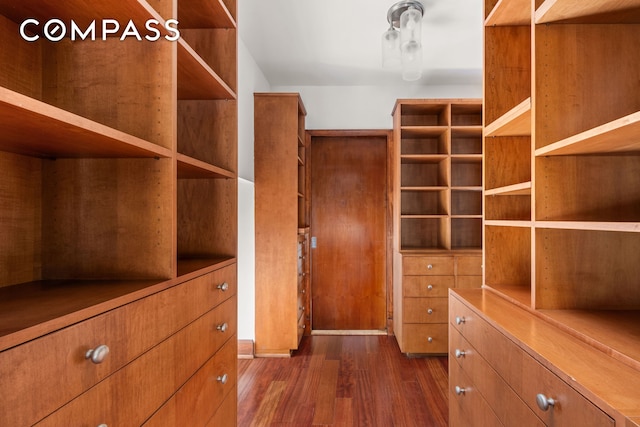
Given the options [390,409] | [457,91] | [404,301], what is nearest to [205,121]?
[390,409]

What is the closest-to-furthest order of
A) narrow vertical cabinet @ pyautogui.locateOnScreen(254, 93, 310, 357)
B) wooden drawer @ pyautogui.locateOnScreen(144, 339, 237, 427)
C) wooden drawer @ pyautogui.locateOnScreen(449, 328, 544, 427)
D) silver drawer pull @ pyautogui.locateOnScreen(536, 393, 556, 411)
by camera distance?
1. silver drawer pull @ pyautogui.locateOnScreen(536, 393, 556, 411)
2. wooden drawer @ pyautogui.locateOnScreen(449, 328, 544, 427)
3. wooden drawer @ pyautogui.locateOnScreen(144, 339, 237, 427)
4. narrow vertical cabinet @ pyautogui.locateOnScreen(254, 93, 310, 357)

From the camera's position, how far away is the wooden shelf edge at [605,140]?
86cm

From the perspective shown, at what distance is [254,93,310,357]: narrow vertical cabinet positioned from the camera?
10.1 ft

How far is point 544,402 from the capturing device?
2.73ft

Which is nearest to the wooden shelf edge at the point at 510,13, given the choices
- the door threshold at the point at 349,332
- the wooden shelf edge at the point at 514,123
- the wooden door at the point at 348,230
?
the wooden shelf edge at the point at 514,123

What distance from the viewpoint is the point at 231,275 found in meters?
1.63

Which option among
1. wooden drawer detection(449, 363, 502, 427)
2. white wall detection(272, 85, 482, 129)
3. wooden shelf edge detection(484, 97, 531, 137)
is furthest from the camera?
white wall detection(272, 85, 482, 129)

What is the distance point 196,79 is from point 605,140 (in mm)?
1414

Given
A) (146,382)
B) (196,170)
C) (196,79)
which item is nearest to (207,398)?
(146,382)

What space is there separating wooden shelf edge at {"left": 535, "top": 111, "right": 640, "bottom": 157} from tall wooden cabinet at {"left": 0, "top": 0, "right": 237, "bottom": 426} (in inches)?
47.4

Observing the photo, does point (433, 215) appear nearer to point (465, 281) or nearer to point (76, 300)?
point (465, 281)

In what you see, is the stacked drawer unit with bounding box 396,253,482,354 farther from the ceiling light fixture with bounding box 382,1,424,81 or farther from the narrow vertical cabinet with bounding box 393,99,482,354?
the ceiling light fixture with bounding box 382,1,424,81

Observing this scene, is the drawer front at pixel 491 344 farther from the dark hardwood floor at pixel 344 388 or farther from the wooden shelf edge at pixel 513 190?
the dark hardwood floor at pixel 344 388

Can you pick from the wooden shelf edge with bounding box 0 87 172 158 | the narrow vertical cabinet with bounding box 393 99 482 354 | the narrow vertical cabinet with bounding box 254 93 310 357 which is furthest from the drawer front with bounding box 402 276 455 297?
the wooden shelf edge with bounding box 0 87 172 158
